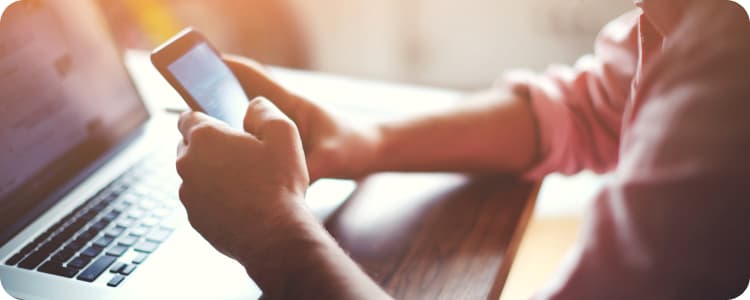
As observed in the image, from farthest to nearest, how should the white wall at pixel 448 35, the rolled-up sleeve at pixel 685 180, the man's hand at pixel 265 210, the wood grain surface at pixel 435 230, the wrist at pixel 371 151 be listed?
1. the white wall at pixel 448 35
2. the wrist at pixel 371 151
3. the wood grain surface at pixel 435 230
4. the man's hand at pixel 265 210
5. the rolled-up sleeve at pixel 685 180

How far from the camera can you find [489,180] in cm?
66

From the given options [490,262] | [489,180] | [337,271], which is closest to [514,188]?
[489,180]

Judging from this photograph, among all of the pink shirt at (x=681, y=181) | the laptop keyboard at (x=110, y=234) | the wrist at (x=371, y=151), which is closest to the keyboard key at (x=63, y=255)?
the laptop keyboard at (x=110, y=234)

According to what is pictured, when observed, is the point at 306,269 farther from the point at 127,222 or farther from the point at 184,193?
the point at 127,222

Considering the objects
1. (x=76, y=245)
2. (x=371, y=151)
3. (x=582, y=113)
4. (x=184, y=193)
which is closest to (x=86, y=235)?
(x=76, y=245)

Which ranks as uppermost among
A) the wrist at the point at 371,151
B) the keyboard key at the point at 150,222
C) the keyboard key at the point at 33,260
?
the keyboard key at the point at 33,260

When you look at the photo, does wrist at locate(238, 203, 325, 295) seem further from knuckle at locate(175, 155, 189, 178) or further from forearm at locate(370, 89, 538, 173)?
forearm at locate(370, 89, 538, 173)

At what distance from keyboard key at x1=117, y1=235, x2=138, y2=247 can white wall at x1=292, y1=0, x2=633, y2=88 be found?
2.34 ft

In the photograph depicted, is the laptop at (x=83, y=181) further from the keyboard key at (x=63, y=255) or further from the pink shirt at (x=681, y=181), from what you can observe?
the pink shirt at (x=681, y=181)

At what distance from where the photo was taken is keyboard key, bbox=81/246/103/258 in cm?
50

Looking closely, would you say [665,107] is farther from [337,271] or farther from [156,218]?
[156,218]

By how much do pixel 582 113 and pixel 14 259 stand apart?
59 cm

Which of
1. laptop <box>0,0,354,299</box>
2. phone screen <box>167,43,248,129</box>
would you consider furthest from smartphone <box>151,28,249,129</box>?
laptop <box>0,0,354,299</box>

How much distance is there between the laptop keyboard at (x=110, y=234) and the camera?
493 mm
